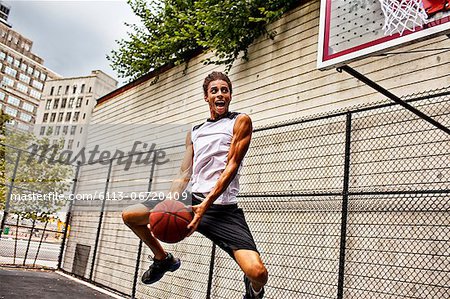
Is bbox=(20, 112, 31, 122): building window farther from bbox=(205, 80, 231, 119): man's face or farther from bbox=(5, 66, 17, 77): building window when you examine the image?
bbox=(205, 80, 231, 119): man's face

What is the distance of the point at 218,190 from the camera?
251 cm

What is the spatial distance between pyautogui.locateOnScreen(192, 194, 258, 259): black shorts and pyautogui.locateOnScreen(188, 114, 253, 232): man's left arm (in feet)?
0.53

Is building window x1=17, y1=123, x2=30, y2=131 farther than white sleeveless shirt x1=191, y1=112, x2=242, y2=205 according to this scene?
Yes


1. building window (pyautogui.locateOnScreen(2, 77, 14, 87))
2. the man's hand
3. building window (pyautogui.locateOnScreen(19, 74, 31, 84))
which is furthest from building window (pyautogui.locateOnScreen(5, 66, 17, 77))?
the man's hand

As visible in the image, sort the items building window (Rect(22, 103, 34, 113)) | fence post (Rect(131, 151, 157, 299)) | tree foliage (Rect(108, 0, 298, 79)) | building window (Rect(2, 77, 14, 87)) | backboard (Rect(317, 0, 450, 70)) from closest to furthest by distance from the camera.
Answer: backboard (Rect(317, 0, 450, 70)), tree foliage (Rect(108, 0, 298, 79)), fence post (Rect(131, 151, 157, 299)), building window (Rect(2, 77, 14, 87)), building window (Rect(22, 103, 34, 113))

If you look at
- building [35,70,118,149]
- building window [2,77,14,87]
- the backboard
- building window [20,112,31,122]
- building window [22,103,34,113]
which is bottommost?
the backboard

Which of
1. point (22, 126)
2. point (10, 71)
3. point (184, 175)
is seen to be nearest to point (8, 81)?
point (10, 71)

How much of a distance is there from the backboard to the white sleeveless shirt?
995 mm

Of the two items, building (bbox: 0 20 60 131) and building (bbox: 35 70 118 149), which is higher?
building (bbox: 0 20 60 131)

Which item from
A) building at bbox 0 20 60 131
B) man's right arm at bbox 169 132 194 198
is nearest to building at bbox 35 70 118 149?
building at bbox 0 20 60 131

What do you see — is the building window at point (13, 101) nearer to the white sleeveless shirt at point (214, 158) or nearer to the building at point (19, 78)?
the building at point (19, 78)

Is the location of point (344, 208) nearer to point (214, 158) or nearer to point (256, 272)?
point (214, 158)

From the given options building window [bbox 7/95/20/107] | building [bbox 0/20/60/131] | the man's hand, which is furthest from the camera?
building window [bbox 7/95/20/107]

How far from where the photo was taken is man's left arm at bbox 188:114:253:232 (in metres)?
2.46
